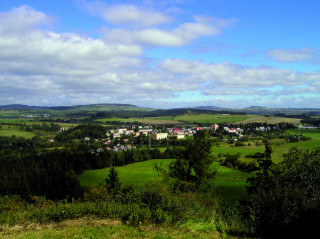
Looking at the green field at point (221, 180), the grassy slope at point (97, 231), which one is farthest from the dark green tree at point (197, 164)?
the grassy slope at point (97, 231)

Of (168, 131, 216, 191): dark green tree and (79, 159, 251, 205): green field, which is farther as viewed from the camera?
(79, 159, 251, 205): green field

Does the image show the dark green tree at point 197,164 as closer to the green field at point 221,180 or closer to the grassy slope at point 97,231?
the green field at point 221,180

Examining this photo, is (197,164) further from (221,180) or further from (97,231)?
Answer: (221,180)

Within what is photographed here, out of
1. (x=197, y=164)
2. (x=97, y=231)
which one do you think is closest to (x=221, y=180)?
(x=197, y=164)

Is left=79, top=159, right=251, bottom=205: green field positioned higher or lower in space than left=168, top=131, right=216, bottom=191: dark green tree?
lower

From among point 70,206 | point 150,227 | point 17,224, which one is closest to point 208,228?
point 150,227

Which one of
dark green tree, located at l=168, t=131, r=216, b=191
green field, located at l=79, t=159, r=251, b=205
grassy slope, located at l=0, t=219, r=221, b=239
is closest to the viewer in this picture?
grassy slope, located at l=0, t=219, r=221, b=239

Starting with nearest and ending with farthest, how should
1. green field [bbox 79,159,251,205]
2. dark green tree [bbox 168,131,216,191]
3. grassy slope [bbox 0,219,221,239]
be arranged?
grassy slope [bbox 0,219,221,239], dark green tree [bbox 168,131,216,191], green field [bbox 79,159,251,205]

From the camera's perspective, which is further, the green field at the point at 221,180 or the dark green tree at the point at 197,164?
the green field at the point at 221,180

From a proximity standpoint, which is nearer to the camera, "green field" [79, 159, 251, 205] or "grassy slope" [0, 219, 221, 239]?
"grassy slope" [0, 219, 221, 239]

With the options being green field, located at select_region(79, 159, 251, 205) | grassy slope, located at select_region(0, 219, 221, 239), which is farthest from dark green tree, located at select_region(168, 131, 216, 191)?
grassy slope, located at select_region(0, 219, 221, 239)

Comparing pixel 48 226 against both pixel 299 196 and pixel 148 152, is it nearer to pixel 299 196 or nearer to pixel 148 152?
pixel 299 196

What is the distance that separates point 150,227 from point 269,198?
4847 millimetres

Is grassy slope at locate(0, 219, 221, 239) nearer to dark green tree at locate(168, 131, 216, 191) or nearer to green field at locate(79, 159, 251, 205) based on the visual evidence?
dark green tree at locate(168, 131, 216, 191)
